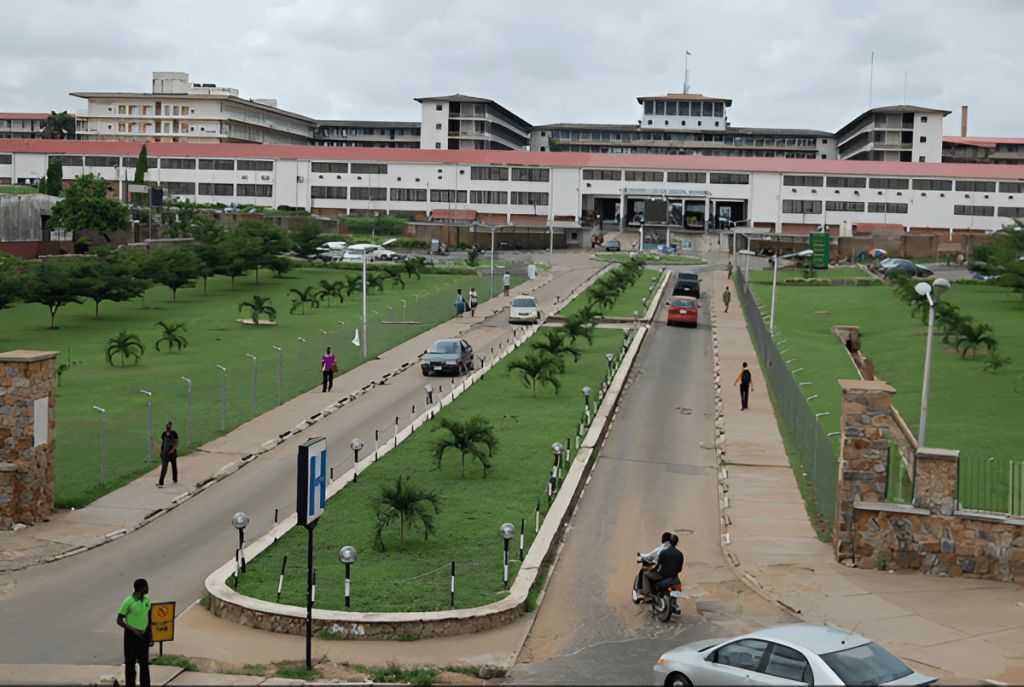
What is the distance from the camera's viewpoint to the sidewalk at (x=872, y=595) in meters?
17.3

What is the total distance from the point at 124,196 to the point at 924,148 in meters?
97.1

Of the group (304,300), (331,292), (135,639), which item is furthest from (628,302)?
(135,639)

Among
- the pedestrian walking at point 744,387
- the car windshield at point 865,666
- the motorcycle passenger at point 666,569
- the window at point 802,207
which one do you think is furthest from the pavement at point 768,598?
the window at point 802,207

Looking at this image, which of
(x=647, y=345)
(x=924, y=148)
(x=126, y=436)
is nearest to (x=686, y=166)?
(x=924, y=148)

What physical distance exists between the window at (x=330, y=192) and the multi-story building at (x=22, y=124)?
8059 cm

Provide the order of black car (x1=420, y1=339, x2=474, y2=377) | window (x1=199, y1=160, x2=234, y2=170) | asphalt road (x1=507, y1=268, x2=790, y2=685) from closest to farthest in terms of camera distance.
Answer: asphalt road (x1=507, y1=268, x2=790, y2=685), black car (x1=420, y1=339, x2=474, y2=377), window (x1=199, y1=160, x2=234, y2=170)

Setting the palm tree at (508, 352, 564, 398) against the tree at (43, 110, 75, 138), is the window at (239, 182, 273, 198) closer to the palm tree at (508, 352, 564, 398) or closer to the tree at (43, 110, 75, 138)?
the tree at (43, 110, 75, 138)

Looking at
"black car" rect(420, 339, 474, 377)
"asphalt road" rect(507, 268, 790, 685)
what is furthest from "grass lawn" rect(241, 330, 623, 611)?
"black car" rect(420, 339, 474, 377)

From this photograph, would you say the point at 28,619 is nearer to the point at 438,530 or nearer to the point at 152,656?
the point at 152,656

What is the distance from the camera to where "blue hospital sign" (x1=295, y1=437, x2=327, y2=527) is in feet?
53.3

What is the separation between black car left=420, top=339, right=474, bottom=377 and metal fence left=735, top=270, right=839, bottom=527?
11.0 m

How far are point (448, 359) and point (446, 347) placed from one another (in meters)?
1.07

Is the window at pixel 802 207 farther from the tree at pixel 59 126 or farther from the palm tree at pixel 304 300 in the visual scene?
the tree at pixel 59 126

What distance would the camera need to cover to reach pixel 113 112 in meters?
165
